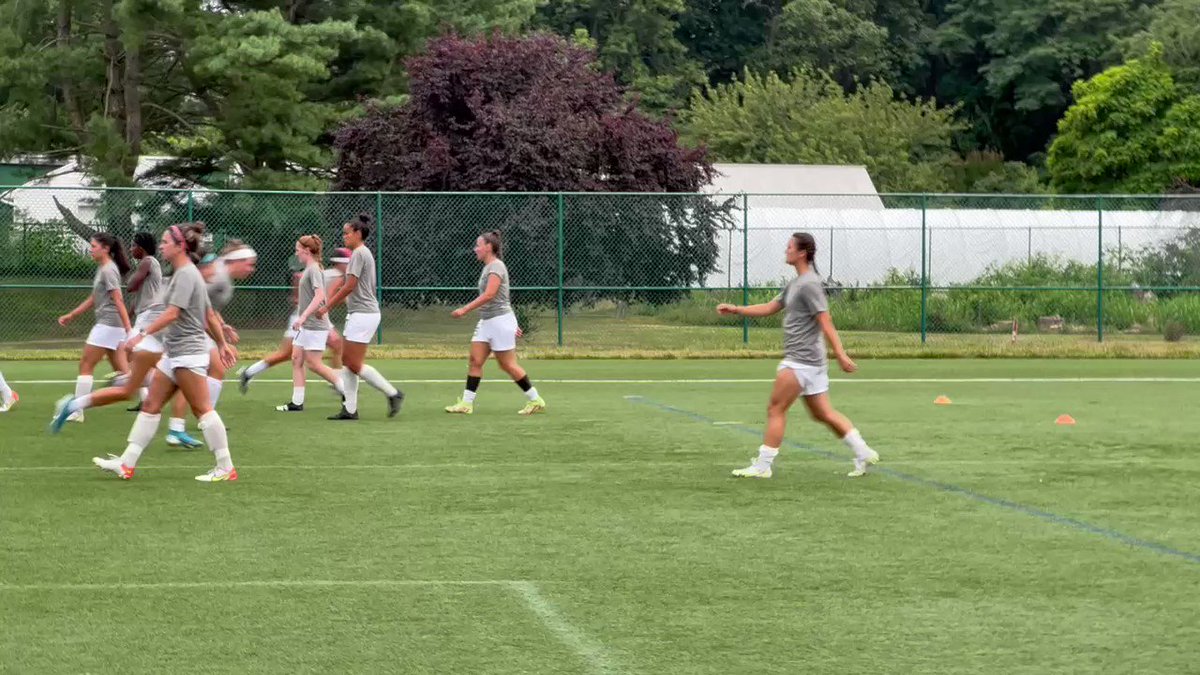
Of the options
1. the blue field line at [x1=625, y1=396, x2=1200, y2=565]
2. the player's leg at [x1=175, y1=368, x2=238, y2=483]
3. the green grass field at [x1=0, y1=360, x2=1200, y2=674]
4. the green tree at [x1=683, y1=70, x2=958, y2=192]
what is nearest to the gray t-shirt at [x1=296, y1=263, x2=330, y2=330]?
the green grass field at [x1=0, y1=360, x2=1200, y2=674]

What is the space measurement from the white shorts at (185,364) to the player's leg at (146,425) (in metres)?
0.02

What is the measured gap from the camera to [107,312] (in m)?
16.3

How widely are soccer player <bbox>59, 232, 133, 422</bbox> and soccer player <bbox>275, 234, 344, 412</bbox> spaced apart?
1593 mm

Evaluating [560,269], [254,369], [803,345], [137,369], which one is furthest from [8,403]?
[560,269]

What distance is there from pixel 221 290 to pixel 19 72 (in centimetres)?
2419

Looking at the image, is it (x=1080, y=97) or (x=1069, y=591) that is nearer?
(x=1069, y=591)

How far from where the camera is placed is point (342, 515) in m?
10.5

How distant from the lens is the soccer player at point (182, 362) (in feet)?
38.0

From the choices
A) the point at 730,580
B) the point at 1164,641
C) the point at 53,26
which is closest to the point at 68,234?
the point at 53,26

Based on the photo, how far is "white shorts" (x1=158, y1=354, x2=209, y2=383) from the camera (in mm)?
11578

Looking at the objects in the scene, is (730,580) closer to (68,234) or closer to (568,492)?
(568,492)

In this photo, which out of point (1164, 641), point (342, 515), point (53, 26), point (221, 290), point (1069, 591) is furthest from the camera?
point (53, 26)

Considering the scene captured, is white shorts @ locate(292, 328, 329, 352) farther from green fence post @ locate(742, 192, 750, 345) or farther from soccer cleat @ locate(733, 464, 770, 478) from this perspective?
green fence post @ locate(742, 192, 750, 345)

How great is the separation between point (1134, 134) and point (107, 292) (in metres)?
48.8
